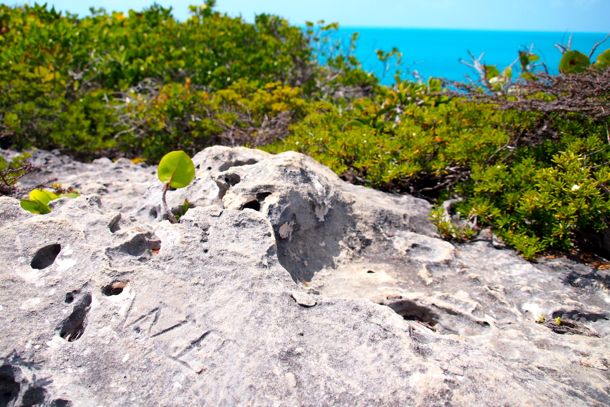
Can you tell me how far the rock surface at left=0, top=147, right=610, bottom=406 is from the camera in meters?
1.86

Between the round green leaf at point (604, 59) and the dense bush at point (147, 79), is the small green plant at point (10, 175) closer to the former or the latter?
the dense bush at point (147, 79)

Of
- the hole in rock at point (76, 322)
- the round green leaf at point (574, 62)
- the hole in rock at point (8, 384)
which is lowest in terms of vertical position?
the hole in rock at point (8, 384)

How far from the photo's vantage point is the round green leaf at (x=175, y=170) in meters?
3.04

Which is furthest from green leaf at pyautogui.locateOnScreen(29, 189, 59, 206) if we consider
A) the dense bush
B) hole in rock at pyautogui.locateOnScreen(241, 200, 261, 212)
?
the dense bush

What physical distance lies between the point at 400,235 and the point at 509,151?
147cm

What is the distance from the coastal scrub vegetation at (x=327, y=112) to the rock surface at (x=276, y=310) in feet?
1.76

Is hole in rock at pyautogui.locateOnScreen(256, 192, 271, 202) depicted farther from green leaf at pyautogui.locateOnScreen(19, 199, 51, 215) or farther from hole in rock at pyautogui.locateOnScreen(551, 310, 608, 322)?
hole in rock at pyautogui.locateOnScreen(551, 310, 608, 322)

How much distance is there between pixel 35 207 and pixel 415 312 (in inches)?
91.4

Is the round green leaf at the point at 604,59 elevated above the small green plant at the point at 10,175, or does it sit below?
above

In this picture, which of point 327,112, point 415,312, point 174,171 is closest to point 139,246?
point 174,171

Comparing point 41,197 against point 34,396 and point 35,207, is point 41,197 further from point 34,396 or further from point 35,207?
point 34,396

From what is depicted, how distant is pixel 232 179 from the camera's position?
11.0 feet

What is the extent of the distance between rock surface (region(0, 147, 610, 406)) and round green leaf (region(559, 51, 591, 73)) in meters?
2.36

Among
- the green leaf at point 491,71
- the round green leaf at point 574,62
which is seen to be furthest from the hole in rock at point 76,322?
the green leaf at point 491,71
